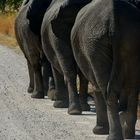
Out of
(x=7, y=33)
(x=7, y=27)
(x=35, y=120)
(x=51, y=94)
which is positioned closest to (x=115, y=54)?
(x=35, y=120)

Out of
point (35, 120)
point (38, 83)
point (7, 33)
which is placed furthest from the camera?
point (7, 33)

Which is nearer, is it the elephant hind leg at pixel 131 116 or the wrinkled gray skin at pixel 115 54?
the wrinkled gray skin at pixel 115 54

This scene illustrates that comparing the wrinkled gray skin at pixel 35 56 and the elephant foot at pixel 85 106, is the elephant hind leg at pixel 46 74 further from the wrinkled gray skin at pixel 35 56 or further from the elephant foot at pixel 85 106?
the elephant foot at pixel 85 106

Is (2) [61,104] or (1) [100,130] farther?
(2) [61,104]

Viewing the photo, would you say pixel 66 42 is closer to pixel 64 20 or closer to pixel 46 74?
pixel 64 20

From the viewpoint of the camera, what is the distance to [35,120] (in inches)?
447

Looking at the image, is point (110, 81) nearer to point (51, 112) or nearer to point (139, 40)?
point (139, 40)

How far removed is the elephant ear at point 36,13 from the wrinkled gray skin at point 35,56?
0.15m

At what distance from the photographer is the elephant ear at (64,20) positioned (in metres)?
11.8

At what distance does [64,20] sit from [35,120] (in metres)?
1.77

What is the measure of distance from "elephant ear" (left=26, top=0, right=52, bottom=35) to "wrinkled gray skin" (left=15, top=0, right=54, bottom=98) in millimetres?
148

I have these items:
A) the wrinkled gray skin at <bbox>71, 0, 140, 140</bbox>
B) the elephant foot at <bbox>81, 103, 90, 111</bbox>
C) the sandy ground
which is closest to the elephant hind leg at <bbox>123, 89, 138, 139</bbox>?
the wrinkled gray skin at <bbox>71, 0, 140, 140</bbox>

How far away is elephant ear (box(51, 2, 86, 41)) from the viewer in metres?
11.8

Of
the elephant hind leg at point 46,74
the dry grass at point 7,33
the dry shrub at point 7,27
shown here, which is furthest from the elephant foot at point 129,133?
the dry shrub at point 7,27
